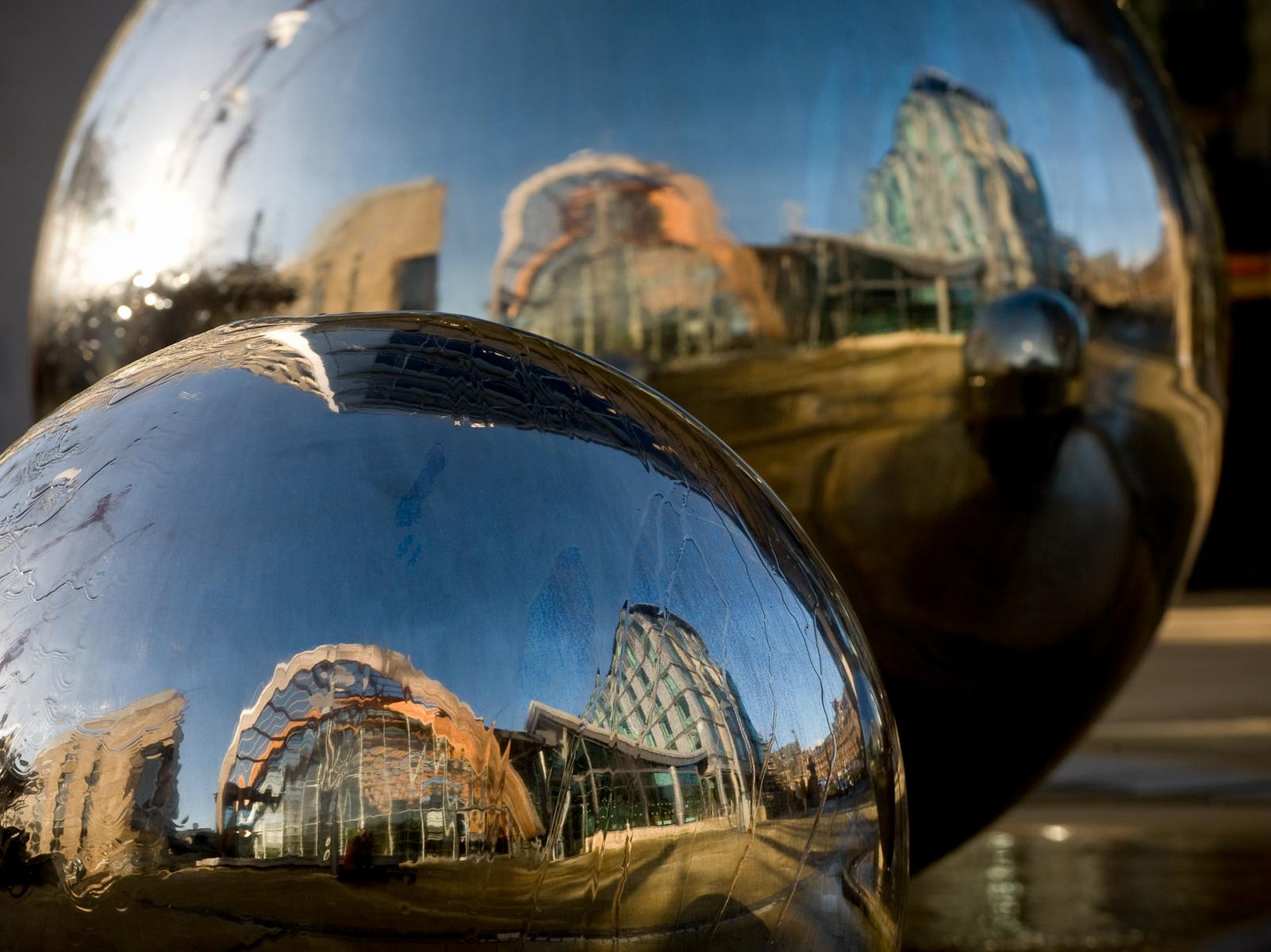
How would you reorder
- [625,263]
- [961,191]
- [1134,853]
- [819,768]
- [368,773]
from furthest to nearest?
[1134,853]
[961,191]
[625,263]
[819,768]
[368,773]

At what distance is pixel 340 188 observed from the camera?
3539 millimetres

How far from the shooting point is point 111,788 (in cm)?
190

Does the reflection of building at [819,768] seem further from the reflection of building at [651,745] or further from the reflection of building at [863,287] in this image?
the reflection of building at [863,287]

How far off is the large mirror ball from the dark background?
35.0ft

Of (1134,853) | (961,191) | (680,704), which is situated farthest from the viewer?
(1134,853)

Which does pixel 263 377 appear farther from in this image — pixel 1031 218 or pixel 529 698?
pixel 1031 218

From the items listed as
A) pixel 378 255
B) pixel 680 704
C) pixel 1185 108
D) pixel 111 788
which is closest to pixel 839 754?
pixel 680 704

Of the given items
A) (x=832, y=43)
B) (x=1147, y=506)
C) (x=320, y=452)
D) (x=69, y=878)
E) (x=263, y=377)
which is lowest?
(x=69, y=878)

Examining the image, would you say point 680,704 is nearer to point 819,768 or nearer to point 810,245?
point 819,768

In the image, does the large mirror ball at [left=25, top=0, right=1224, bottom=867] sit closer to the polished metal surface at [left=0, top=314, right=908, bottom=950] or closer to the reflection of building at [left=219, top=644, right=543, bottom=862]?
the polished metal surface at [left=0, top=314, right=908, bottom=950]

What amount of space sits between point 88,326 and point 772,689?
96.5 inches

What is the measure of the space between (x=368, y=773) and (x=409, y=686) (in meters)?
0.09

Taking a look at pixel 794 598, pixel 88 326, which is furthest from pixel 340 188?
pixel 794 598

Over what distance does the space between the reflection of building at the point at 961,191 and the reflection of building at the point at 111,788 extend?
6.58 ft
